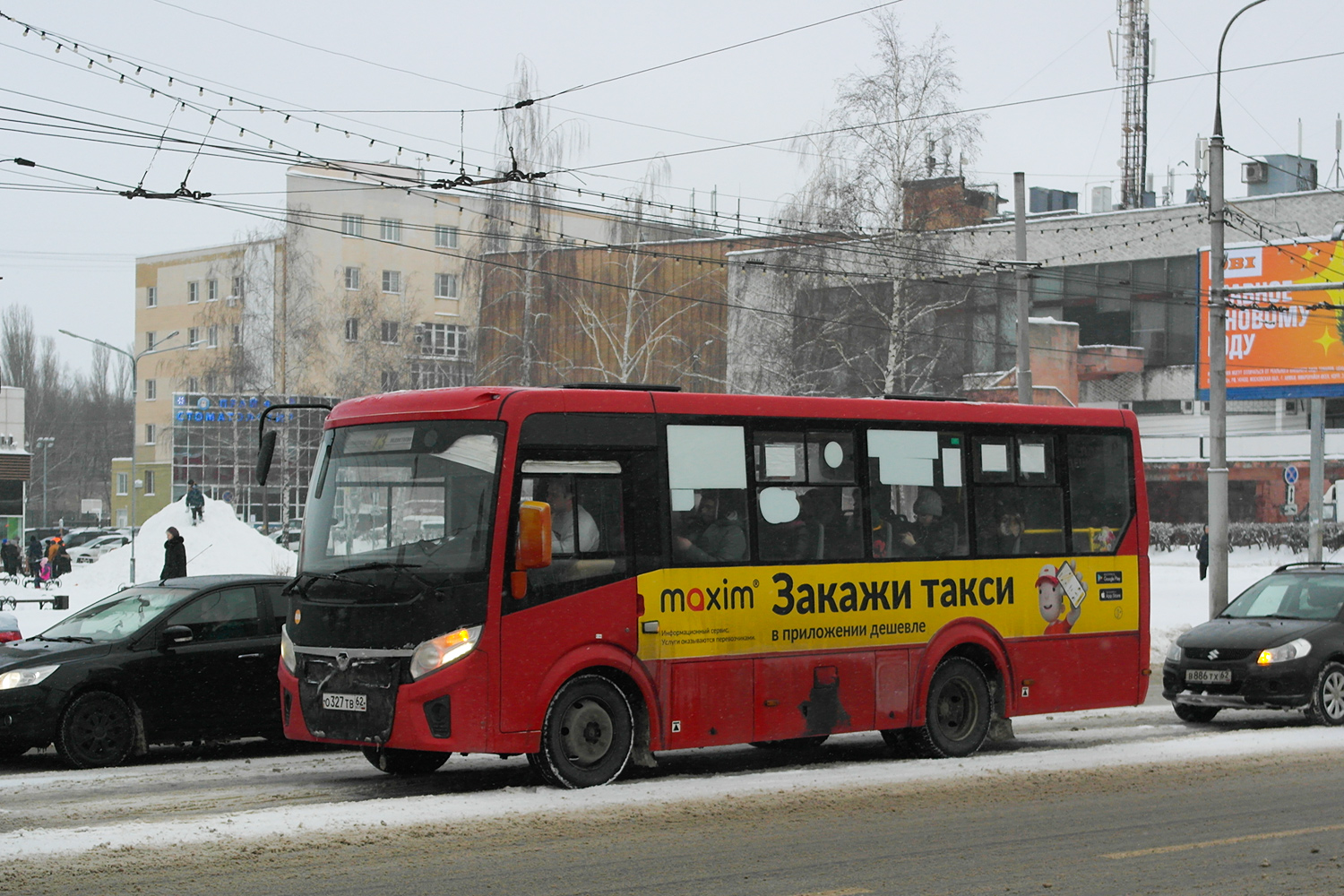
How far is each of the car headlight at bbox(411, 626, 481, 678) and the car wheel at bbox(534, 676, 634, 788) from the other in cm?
74

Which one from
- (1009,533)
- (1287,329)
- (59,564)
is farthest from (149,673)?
(1287,329)

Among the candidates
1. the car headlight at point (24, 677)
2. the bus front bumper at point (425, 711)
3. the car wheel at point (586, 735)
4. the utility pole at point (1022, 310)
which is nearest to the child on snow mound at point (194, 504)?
the utility pole at point (1022, 310)

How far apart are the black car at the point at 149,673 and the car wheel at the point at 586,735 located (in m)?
3.48

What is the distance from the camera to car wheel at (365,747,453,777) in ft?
38.8

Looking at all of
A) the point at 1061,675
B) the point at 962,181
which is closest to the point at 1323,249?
the point at 962,181

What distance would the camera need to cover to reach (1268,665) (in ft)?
50.9

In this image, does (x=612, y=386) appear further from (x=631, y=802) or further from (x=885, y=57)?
(x=885, y=57)

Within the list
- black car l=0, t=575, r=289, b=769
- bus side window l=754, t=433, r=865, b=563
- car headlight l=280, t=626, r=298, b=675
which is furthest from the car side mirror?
bus side window l=754, t=433, r=865, b=563

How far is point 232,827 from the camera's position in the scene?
9.11 m

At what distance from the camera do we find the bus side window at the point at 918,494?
13.0 metres

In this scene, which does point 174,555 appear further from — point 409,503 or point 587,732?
point 587,732

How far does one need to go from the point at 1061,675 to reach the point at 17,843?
29.2ft

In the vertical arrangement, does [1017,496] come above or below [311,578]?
above

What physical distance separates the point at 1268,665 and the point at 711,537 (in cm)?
672
